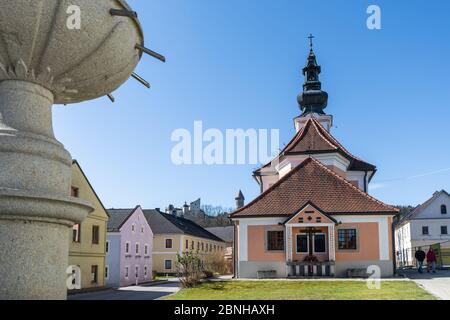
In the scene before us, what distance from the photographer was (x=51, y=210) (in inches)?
152

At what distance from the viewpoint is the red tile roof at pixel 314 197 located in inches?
941

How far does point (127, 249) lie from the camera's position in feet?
131

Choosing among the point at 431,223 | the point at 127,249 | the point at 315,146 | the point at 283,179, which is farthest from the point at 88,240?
the point at 431,223

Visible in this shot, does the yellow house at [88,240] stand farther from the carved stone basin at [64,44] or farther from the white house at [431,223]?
the white house at [431,223]

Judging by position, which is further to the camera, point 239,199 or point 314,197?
point 239,199

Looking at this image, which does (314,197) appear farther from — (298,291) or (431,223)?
(431,223)

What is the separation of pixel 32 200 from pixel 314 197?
72.0 ft

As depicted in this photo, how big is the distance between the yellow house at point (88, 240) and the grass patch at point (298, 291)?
1178 cm

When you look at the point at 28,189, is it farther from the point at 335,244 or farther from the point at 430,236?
the point at 430,236

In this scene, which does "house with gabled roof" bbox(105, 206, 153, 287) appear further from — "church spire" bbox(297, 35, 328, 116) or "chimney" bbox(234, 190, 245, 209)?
"chimney" bbox(234, 190, 245, 209)

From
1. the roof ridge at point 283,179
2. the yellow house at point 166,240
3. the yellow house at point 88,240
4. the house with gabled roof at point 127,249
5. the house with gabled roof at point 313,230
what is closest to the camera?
the house with gabled roof at point 313,230

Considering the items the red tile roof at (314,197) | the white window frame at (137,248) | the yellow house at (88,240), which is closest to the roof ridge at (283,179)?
the red tile roof at (314,197)

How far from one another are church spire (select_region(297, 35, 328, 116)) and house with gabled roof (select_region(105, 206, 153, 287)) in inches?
668

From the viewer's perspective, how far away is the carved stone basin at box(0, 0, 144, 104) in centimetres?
377
